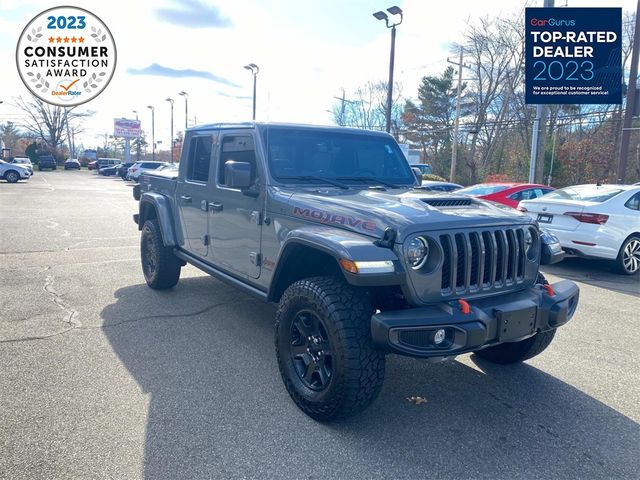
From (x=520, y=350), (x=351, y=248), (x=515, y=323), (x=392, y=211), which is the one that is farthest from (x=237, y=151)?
(x=520, y=350)

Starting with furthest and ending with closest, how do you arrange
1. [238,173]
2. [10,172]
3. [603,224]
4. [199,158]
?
[10,172], [603,224], [199,158], [238,173]

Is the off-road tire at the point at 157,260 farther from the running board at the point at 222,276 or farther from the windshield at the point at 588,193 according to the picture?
the windshield at the point at 588,193

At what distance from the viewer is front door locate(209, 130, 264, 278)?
424 cm

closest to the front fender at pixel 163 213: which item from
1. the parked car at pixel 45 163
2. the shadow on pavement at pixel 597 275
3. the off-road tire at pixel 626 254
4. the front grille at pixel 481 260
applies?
the front grille at pixel 481 260

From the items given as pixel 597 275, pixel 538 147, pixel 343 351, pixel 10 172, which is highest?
pixel 538 147

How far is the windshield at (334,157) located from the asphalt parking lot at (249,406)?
1.63 meters

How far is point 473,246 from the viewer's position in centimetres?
324

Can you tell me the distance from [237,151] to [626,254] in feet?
21.9

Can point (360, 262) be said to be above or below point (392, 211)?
below

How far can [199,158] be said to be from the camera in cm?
536

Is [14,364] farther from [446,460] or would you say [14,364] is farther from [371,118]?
[371,118]

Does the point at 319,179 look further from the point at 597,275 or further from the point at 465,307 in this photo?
the point at 597,275

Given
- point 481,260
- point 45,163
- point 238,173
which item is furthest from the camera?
point 45,163

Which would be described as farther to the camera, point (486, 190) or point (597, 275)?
point (486, 190)
